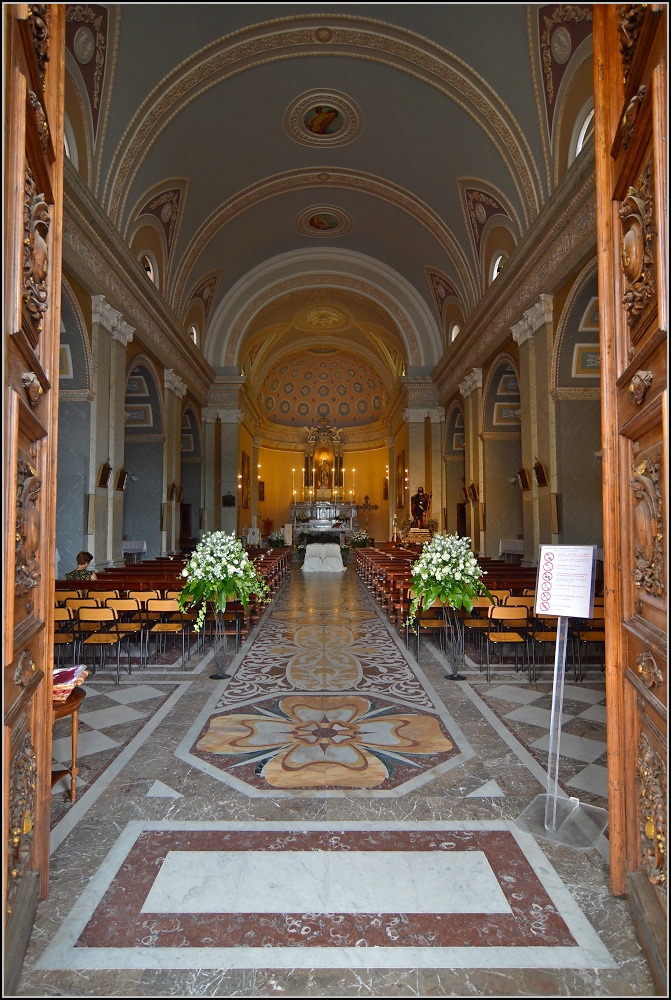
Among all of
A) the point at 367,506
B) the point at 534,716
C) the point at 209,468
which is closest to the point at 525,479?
the point at 534,716

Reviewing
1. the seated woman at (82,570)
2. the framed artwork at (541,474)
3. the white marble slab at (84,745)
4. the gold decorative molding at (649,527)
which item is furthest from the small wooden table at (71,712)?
the framed artwork at (541,474)

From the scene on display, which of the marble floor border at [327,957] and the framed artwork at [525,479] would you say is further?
the framed artwork at [525,479]

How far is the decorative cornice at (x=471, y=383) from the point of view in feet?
50.3

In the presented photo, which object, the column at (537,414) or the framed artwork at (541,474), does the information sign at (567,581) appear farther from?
the framed artwork at (541,474)

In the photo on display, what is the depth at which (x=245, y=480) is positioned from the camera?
24297 mm

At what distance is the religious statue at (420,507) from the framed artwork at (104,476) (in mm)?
11345

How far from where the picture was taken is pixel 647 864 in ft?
7.50

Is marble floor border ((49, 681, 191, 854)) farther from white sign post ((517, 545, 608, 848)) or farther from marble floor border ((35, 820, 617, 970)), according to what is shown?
white sign post ((517, 545, 608, 848))

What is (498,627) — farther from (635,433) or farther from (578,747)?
(635,433)

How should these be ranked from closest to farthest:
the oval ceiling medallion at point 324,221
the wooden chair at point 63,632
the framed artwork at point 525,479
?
the wooden chair at point 63,632
the framed artwork at point 525,479
the oval ceiling medallion at point 324,221

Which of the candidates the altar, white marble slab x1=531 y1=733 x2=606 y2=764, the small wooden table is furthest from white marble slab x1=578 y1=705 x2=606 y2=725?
the altar

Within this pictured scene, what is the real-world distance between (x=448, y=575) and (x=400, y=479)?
1865 centimetres

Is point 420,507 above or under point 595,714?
above

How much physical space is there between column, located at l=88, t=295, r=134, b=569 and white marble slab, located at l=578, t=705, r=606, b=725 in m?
8.53
